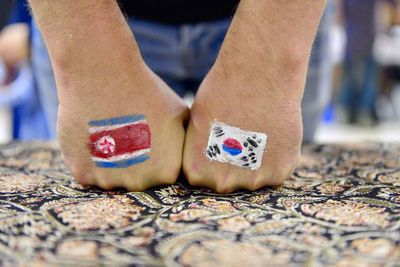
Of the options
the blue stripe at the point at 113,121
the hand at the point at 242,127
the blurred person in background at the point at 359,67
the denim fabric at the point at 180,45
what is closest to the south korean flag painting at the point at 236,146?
the hand at the point at 242,127

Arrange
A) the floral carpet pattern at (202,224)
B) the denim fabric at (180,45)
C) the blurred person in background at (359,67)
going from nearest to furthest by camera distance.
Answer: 1. the floral carpet pattern at (202,224)
2. the denim fabric at (180,45)
3. the blurred person in background at (359,67)

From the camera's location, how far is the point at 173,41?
2.81 feet

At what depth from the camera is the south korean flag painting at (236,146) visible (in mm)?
464

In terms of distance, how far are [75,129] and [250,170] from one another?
242mm

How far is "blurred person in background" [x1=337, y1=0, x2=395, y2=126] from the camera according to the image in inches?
79.7

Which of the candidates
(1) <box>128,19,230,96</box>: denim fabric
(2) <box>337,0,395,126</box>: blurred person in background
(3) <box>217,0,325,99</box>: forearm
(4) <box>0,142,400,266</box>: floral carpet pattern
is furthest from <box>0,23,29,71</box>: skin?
(2) <box>337,0,395,126</box>: blurred person in background

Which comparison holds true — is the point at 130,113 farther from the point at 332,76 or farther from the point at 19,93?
the point at 332,76

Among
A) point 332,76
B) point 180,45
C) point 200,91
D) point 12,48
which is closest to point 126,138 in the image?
point 200,91

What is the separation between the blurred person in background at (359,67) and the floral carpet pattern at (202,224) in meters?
1.74

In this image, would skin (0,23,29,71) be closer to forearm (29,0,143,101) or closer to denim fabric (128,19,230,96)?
denim fabric (128,19,230,96)

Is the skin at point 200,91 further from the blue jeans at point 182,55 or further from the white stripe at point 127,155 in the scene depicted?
the blue jeans at point 182,55

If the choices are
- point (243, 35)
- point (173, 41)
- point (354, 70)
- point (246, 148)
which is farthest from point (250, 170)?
point (354, 70)

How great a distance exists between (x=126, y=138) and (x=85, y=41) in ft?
0.43

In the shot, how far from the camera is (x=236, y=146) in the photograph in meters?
0.47
